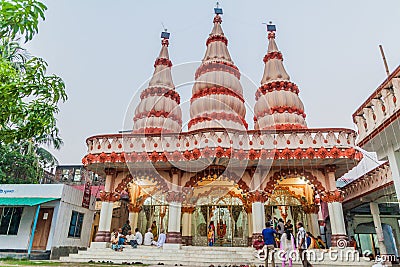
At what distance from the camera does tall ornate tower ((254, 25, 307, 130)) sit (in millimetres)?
18750

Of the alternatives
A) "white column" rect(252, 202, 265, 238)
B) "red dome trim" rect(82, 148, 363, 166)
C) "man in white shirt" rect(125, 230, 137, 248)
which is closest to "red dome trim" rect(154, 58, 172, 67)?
"red dome trim" rect(82, 148, 363, 166)

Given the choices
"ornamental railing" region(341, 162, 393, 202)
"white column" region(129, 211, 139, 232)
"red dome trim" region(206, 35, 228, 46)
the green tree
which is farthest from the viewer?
"red dome trim" region(206, 35, 228, 46)

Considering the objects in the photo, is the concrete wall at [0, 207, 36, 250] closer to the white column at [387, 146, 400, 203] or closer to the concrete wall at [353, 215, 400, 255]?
the white column at [387, 146, 400, 203]

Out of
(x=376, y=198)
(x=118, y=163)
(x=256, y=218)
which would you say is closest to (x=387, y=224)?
(x=376, y=198)

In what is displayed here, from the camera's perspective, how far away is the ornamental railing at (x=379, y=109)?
21.2 ft

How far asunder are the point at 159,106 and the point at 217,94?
4.32 meters

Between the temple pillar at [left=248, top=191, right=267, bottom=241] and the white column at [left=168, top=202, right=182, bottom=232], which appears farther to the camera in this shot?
the white column at [left=168, top=202, right=182, bottom=232]

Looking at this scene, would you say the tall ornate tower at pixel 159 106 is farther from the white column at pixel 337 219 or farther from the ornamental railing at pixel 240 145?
the white column at pixel 337 219

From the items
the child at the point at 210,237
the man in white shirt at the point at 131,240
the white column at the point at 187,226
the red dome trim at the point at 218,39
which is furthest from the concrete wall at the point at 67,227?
the red dome trim at the point at 218,39

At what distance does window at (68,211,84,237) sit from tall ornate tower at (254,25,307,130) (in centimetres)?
1238

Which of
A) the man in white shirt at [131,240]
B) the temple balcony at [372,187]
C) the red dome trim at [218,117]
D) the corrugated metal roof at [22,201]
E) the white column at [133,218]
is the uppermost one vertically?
the red dome trim at [218,117]

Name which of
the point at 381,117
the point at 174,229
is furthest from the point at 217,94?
the point at 381,117

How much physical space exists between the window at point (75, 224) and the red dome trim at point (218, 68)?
1204 cm

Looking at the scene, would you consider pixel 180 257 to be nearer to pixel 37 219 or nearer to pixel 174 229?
pixel 174 229
